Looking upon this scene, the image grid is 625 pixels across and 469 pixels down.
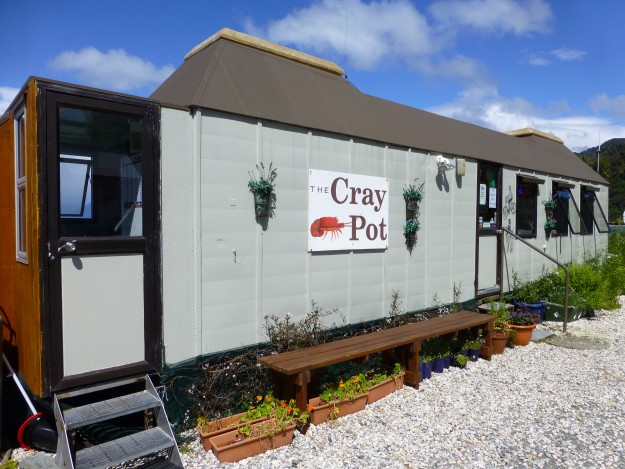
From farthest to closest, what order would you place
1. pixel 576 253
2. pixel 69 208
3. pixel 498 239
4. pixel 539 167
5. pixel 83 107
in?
pixel 576 253, pixel 539 167, pixel 498 239, pixel 69 208, pixel 83 107

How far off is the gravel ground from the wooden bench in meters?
0.33

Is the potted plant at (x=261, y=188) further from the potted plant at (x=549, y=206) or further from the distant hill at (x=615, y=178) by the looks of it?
the distant hill at (x=615, y=178)

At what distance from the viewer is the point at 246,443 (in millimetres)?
3533

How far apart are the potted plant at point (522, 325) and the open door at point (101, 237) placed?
5.14 metres

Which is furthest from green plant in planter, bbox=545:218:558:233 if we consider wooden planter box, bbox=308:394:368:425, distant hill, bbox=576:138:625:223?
distant hill, bbox=576:138:625:223

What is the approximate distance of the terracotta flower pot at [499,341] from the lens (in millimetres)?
6219

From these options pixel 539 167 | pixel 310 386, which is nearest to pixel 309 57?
pixel 310 386

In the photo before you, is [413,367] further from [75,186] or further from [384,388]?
[75,186]

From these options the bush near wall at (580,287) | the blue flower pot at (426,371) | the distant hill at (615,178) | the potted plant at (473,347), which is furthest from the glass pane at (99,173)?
the distant hill at (615,178)

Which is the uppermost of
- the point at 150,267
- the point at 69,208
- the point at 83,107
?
the point at 83,107

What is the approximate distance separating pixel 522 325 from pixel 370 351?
3335mm

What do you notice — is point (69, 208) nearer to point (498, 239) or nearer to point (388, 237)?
point (388, 237)

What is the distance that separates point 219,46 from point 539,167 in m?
7.26

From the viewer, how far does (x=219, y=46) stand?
15.2ft
